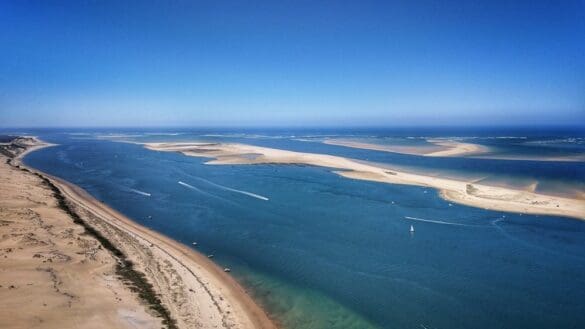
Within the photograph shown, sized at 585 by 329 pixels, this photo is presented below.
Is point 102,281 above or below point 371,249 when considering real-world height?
above

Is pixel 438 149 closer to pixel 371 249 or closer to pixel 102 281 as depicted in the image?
pixel 371 249

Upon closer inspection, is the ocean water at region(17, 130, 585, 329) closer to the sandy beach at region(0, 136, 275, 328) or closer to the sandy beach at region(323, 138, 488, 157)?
the sandy beach at region(0, 136, 275, 328)

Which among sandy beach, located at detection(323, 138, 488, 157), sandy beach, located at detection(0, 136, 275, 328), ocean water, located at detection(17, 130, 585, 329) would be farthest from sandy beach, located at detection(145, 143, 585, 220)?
sandy beach, located at detection(0, 136, 275, 328)

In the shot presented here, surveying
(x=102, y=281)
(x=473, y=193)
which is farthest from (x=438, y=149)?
(x=102, y=281)

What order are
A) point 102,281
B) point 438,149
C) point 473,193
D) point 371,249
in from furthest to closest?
point 438,149 < point 473,193 < point 371,249 < point 102,281

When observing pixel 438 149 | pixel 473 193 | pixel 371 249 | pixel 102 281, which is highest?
pixel 438 149

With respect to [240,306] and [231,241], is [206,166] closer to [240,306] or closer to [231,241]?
[231,241]

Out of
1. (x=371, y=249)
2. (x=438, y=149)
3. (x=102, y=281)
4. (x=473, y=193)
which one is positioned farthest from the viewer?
(x=438, y=149)
